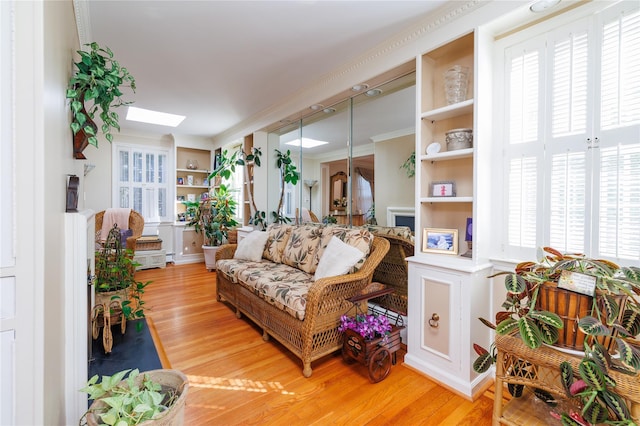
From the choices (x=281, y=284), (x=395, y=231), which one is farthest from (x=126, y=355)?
(x=395, y=231)

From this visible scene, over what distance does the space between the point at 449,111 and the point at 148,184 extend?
5.83 meters

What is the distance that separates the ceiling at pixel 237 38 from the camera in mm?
2035

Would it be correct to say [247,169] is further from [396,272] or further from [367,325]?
[367,325]

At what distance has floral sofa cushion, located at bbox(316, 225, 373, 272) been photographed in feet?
7.84

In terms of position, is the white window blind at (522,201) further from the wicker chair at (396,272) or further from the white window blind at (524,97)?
the wicker chair at (396,272)

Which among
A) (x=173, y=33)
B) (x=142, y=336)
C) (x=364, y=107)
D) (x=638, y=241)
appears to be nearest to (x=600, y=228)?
(x=638, y=241)

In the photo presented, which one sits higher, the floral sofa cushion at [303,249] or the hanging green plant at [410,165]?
the hanging green plant at [410,165]

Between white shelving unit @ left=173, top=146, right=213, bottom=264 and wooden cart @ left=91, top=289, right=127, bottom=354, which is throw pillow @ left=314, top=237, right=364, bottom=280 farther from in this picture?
white shelving unit @ left=173, top=146, right=213, bottom=264

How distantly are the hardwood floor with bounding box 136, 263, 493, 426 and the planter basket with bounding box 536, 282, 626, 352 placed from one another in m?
0.80

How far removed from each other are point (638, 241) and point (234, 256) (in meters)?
3.49

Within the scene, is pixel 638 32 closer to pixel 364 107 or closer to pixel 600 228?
pixel 600 228

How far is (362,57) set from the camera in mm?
2686

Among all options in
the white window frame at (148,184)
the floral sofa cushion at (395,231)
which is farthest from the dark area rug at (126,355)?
the white window frame at (148,184)

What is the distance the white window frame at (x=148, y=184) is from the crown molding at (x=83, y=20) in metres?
3.74
